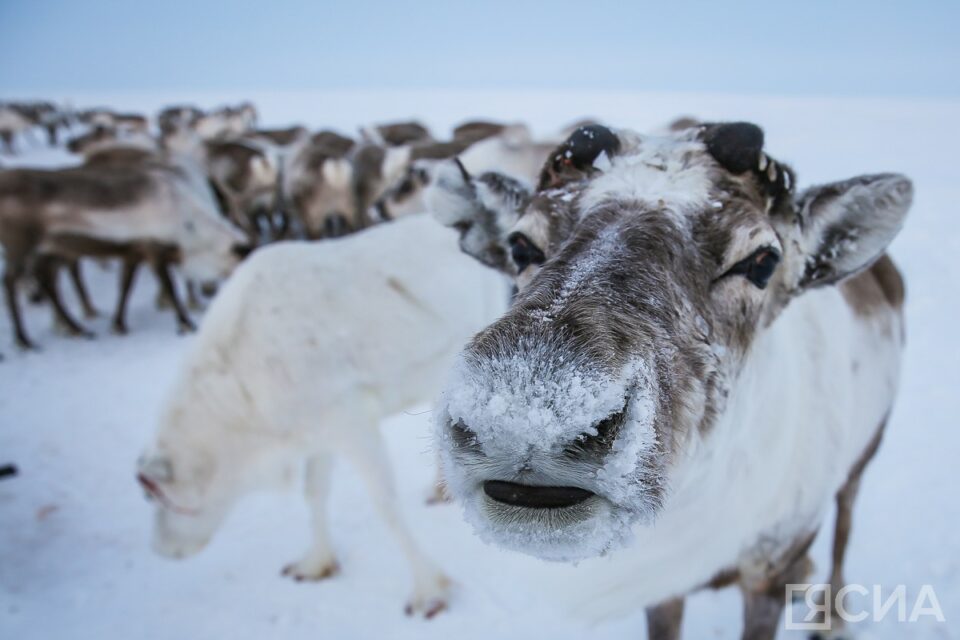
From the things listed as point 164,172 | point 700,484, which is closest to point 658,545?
point 700,484

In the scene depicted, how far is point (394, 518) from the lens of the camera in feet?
11.8

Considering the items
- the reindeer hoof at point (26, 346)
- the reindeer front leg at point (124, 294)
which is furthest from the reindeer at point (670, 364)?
the reindeer hoof at point (26, 346)

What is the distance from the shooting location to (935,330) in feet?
21.5

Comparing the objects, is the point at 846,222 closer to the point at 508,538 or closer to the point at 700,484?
the point at 700,484

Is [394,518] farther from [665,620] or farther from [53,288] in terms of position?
[53,288]

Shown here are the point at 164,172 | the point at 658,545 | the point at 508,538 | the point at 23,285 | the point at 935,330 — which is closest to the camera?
the point at 508,538

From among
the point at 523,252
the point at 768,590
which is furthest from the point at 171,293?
the point at 768,590

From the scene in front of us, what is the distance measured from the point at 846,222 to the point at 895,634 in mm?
2667

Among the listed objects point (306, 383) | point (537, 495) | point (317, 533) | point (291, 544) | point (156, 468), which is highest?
point (537, 495)

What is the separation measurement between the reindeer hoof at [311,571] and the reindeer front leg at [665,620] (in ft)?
7.65

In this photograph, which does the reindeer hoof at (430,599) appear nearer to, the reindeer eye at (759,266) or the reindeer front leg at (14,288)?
the reindeer eye at (759,266)

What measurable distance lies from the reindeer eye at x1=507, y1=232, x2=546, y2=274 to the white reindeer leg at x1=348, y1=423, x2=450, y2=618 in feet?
6.92

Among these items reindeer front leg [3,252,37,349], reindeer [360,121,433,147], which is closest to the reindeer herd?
reindeer front leg [3,252,37,349]

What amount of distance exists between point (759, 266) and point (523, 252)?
28.4 inches
